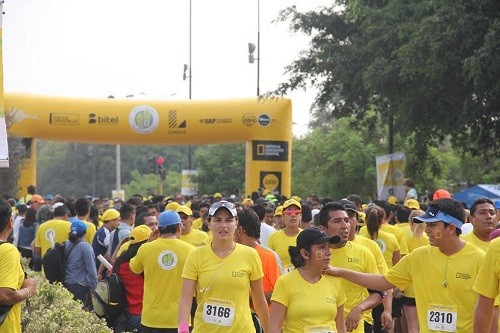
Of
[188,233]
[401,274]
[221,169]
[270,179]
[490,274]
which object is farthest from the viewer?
[221,169]

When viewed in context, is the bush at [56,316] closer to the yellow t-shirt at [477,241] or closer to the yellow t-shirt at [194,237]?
the yellow t-shirt at [194,237]

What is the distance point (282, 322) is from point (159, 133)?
25.7 meters

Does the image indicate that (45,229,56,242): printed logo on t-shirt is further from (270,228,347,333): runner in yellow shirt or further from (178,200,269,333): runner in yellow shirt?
(270,228,347,333): runner in yellow shirt

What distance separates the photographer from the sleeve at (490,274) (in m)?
6.67

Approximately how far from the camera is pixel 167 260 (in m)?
9.78

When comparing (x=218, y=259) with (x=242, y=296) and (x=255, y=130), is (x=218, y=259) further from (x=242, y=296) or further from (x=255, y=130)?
(x=255, y=130)

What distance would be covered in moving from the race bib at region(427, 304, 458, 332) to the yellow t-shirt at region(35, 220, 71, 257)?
8.05 m

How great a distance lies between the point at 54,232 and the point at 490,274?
29.6 feet

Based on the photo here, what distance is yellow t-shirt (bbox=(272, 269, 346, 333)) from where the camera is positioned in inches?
295

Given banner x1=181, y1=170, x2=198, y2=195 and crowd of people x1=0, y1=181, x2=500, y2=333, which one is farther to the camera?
banner x1=181, y1=170, x2=198, y2=195

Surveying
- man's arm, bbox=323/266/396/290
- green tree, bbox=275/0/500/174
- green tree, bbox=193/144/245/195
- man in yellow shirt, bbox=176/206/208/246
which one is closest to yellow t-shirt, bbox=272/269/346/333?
man's arm, bbox=323/266/396/290

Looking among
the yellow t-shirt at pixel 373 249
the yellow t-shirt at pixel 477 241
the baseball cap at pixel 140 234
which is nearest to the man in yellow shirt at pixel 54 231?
the baseball cap at pixel 140 234

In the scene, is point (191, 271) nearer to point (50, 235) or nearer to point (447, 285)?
point (447, 285)

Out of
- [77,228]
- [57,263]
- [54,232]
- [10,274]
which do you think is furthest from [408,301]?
[10,274]
